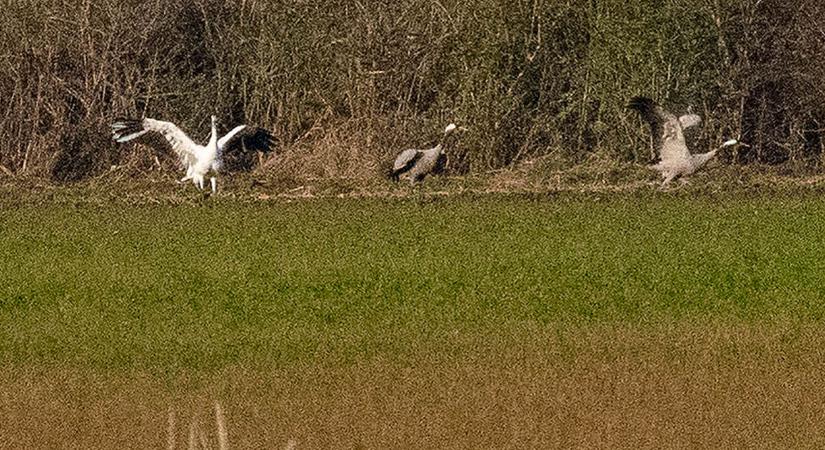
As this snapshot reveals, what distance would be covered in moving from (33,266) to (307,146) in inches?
303

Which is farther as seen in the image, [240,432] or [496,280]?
[496,280]

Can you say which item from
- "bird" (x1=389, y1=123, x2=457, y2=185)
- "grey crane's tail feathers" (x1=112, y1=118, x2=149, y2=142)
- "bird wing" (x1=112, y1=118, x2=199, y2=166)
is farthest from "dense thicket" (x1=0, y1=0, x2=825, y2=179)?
"grey crane's tail feathers" (x1=112, y1=118, x2=149, y2=142)

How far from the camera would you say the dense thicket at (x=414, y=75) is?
20.1m

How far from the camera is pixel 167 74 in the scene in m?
21.4

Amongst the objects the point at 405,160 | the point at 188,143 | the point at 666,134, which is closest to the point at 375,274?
the point at 666,134

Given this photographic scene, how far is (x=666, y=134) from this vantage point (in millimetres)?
17453

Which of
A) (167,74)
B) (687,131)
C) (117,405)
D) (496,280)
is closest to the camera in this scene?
(117,405)

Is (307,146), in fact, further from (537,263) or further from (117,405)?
(117,405)

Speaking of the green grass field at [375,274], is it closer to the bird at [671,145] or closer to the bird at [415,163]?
the bird at [671,145]

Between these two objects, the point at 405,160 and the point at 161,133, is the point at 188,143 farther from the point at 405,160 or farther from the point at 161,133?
the point at 405,160

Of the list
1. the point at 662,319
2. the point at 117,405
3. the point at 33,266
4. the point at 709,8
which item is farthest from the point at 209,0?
the point at 117,405

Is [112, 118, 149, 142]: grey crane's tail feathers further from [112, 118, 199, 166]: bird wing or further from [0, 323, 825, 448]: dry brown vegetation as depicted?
[0, 323, 825, 448]: dry brown vegetation

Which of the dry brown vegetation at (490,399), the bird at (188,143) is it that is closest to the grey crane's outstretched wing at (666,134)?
the bird at (188,143)

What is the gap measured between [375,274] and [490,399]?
4642mm
